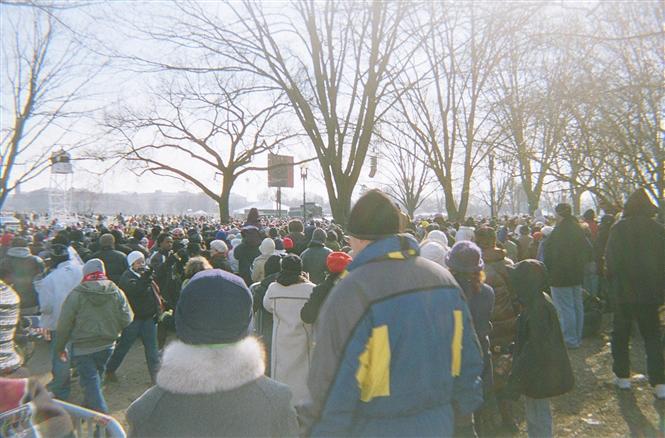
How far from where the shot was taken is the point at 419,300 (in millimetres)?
1914

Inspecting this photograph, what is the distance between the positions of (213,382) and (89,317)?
12.3 feet

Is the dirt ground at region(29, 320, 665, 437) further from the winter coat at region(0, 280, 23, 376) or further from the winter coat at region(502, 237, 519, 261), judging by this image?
the winter coat at region(0, 280, 23, 376)

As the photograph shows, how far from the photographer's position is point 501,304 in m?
4.46

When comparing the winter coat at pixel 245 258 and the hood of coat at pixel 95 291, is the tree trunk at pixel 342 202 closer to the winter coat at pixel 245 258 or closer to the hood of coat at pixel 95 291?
the winter coat at pixel 245 258

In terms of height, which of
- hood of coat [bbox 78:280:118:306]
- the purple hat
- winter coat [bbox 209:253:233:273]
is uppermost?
the purple hat

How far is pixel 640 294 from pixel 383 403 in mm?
4086

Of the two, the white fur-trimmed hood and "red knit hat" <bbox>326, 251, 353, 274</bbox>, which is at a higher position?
"red knit hat" <bbox>326, 251, 353, 274</bbox>

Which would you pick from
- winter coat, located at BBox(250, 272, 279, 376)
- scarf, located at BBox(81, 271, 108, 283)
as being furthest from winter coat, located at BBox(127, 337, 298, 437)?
scarf, located at BBox(81, 271, 108, 283)

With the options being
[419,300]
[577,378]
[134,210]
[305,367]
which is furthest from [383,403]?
[134,210]

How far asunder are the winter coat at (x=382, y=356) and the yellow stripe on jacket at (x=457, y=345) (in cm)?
6

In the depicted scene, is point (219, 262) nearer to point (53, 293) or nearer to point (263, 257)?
point (263, 257)

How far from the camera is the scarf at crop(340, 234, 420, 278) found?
1992 millimetres

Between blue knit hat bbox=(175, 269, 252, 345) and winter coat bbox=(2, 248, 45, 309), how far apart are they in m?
6.54

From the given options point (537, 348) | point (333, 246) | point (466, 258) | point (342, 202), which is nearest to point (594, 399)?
point (537, 348)
